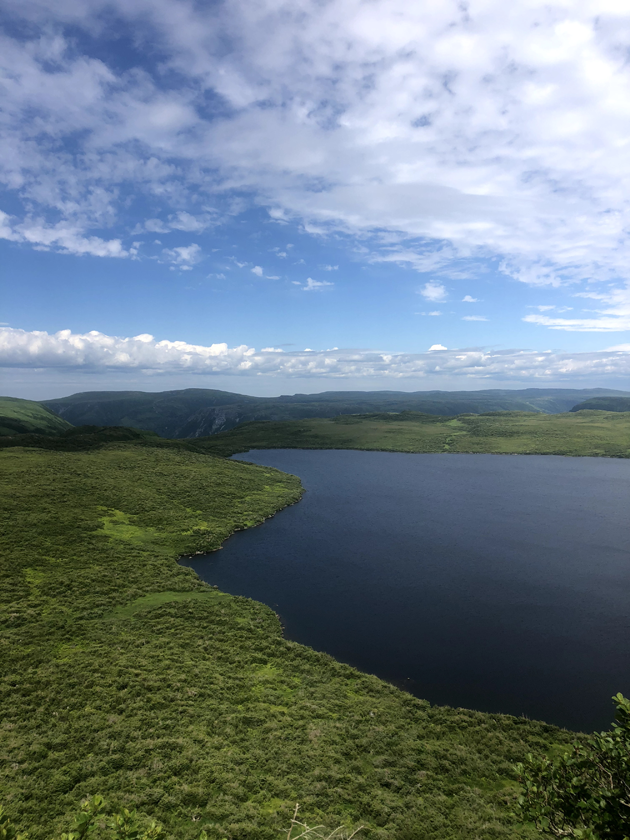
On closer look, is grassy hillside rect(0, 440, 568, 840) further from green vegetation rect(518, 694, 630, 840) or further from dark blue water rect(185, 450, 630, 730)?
green vegetation rect(518, 694, 630, 840)

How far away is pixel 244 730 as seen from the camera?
2278 centimetres

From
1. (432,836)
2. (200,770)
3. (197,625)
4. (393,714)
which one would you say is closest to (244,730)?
(200,770)

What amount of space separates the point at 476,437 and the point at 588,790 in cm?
16776

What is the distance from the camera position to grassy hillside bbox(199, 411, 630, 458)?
14362cm

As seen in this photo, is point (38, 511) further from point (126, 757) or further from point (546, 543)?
point (546, 543)

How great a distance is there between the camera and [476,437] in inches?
6516

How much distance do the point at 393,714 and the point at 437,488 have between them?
69009 millimetres

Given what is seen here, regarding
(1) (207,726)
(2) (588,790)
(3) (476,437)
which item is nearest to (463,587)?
(1) (207,726)

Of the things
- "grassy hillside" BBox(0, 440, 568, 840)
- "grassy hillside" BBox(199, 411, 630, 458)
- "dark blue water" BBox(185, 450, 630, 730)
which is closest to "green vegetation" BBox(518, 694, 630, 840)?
"grassy hillside" BBox(0, 440, 568, 840)

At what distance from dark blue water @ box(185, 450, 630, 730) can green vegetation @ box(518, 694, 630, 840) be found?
19.7 m

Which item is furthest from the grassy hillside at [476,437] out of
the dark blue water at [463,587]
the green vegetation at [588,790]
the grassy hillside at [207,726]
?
the green vegetation at [588,790]

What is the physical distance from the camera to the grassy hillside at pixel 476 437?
143625 mm

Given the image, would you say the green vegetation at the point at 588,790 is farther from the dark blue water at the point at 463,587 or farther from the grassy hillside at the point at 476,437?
the grassy hillside at the point at 476,437

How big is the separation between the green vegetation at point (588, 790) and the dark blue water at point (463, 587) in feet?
64.8
